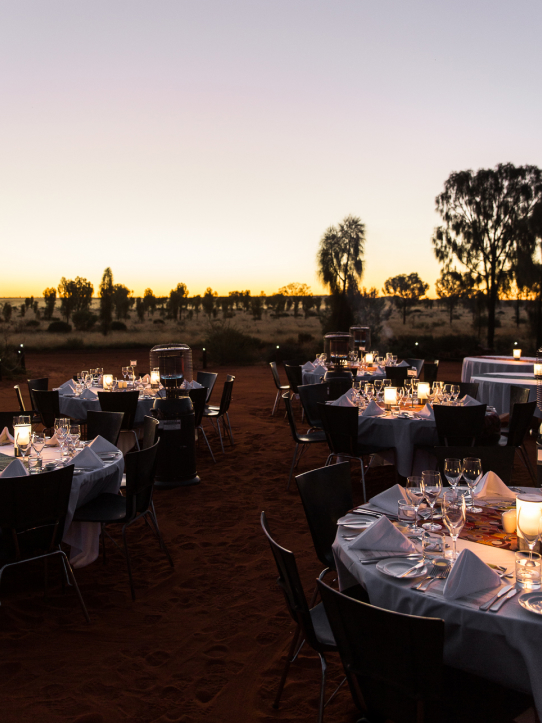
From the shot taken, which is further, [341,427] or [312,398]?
[312,398]

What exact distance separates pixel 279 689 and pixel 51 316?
52.2m

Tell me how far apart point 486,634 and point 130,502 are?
104 inches

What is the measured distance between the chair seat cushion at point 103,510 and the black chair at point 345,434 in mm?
2261

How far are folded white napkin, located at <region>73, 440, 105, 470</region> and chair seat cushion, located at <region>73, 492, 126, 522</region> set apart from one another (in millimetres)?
363

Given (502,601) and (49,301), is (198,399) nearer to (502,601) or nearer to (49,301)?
Answer: (502,601)

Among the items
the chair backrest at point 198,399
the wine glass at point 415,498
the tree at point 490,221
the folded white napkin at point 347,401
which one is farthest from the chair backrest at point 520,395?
the tree at point 490,221

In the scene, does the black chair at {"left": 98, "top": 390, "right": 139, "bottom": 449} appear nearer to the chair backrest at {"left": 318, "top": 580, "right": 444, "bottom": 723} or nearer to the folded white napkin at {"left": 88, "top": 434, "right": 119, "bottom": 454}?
the folded white napkin at {"left": 88, "top": 434, "right": 119, "bottom": 454}

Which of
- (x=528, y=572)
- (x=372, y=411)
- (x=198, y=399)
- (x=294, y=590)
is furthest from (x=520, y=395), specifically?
(x=294, y=590)

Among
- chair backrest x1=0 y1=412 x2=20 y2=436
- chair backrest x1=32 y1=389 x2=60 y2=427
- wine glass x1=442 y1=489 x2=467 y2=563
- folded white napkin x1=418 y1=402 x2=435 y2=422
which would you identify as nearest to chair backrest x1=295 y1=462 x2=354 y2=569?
wine glass x1=442 y1=489 x2=467 y2=563

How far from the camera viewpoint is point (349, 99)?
13930 mm

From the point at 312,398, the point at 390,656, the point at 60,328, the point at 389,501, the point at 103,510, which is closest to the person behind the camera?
the point at 390,656

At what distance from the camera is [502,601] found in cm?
184

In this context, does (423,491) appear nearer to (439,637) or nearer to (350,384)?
(439,637)

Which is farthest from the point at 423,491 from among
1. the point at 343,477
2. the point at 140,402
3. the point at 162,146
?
the point at 162,146
